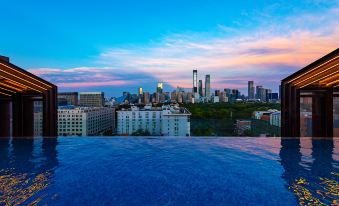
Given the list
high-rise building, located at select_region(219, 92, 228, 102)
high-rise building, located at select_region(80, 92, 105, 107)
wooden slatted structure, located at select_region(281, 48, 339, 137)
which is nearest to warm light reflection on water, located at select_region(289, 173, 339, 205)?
wooden slatted structure, located at select_region(281, 48, 339, 137)

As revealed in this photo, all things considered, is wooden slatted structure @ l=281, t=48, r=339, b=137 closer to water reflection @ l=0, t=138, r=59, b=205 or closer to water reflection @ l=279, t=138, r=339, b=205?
water reflection @ l=279, t=138, r=339, b=205

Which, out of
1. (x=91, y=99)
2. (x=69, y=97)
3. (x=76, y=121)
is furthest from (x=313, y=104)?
(x=91, y=99)

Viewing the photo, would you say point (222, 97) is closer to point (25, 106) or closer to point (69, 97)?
point (69, 97)

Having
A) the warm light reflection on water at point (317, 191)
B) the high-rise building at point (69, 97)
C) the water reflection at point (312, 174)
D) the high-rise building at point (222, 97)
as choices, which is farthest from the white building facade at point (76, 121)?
the warm light reflection on water at point (317, 191)

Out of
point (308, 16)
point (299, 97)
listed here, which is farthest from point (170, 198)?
point (308, 16)

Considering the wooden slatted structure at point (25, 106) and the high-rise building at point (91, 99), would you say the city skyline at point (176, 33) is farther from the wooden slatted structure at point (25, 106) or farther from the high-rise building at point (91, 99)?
the high-rise building at point (91, 99)

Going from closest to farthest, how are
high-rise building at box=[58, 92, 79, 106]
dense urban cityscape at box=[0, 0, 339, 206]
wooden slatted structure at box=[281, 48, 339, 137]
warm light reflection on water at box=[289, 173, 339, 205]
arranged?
warm light reflection on water at box=[289, 173, 339, 205] → dense urban cityscape at box=[0, 0, 339, 206] → wooden slatted structure at box=[281, 48, 339, 137] → high-rise building at box=[58, 92, 79, 106]
